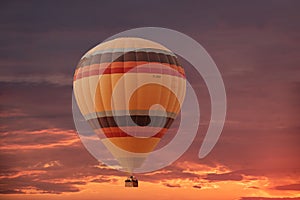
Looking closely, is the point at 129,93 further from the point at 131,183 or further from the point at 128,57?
the point at 131,183

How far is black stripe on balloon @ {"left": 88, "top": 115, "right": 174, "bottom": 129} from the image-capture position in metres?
76.8

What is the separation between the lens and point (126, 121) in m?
76.8

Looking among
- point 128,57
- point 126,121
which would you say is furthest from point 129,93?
point 128,57

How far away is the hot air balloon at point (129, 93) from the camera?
76.3 metres

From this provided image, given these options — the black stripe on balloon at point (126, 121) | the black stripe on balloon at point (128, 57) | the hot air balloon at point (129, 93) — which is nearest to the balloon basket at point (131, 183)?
the hot air balloon at point (129, 93)

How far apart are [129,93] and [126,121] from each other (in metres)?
2.02

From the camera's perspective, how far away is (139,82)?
250ft

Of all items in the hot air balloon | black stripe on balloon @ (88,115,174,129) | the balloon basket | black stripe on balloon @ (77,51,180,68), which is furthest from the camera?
the balloon basket

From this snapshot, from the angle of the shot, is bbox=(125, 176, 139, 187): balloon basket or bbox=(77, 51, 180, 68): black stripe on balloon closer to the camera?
bbox=(77, 51, 180, 68): black stripe on balloon

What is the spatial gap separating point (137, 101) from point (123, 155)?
410cm

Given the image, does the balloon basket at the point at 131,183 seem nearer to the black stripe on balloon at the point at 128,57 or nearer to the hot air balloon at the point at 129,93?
the hot air balloon at the point at 129,93

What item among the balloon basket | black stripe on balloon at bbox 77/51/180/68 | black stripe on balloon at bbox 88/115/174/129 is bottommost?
the balloon basket

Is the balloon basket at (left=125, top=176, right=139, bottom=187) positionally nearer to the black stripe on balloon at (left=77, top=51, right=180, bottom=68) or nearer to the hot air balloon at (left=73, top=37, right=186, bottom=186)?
the hot air balloon at (left=73, top=37, right=186, bottom=186)

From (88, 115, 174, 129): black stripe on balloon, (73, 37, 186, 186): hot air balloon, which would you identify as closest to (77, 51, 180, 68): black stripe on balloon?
(73, 37, 186, 186): hot air balloon
